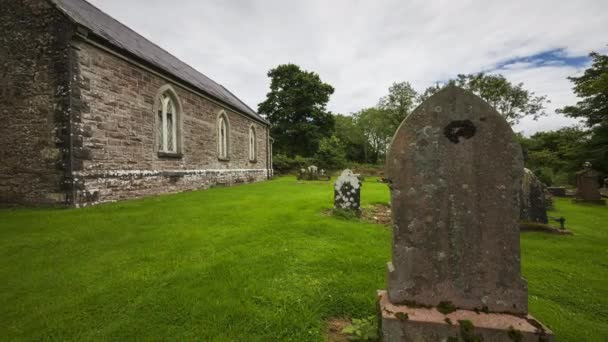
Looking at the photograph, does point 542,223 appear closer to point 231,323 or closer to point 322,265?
point 322,265

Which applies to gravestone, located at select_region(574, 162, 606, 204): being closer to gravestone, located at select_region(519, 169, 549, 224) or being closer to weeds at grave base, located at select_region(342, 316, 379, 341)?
gravestone, located at select_region(519, 169, 549, 224)

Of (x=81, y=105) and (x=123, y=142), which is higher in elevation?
(x=81, y=105)

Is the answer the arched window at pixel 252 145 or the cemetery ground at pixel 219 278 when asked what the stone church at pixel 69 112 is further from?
the arched window at pixel 252 145

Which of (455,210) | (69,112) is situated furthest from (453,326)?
(69,112)

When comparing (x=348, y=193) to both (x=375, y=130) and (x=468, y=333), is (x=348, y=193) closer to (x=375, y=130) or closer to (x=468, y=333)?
(x=468, y=333)

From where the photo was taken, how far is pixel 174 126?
11.4 m

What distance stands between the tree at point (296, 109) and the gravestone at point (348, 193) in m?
28.0

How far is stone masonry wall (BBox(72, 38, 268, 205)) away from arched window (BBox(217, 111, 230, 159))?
71.6 inches

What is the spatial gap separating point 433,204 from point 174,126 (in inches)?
470

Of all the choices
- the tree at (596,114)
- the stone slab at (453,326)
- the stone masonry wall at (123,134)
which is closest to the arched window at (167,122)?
the stone masonry wall at (123,134)

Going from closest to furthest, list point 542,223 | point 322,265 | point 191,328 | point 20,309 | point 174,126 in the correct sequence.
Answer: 1. point 191,328
2. point 20,309
3. point 322,265
4. point 542,223
5. point 174,126

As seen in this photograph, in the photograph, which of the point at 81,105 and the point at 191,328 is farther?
the point at 81,105

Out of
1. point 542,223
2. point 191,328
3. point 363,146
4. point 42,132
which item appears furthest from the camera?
point 363,146

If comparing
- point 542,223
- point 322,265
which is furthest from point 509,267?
point 542,223
